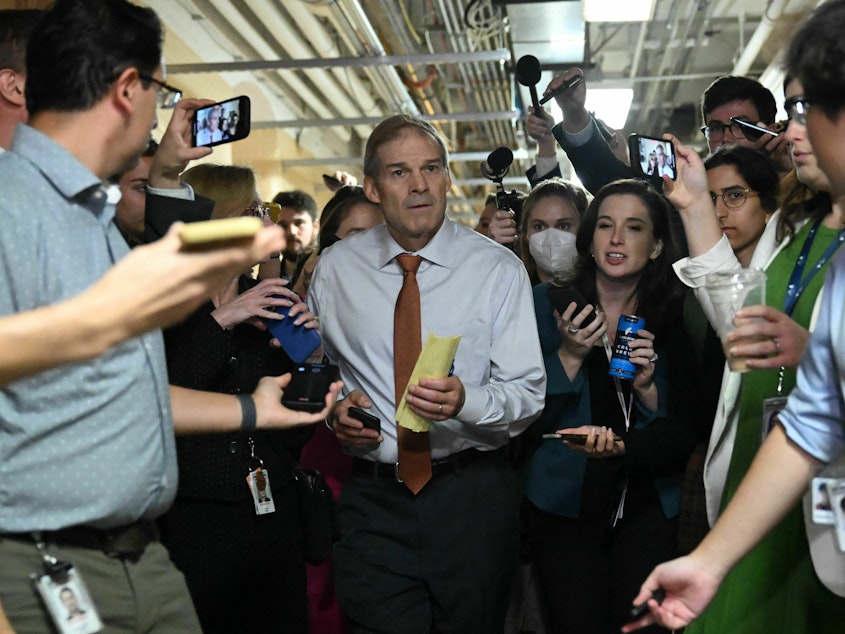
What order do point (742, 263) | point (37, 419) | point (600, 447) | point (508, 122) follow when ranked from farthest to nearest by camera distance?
point (508, 122) < point (742, 263) < point (600, 447) < point (37, 419)

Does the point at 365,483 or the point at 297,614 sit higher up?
the point at 365,483

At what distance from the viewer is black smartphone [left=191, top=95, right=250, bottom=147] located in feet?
7.86

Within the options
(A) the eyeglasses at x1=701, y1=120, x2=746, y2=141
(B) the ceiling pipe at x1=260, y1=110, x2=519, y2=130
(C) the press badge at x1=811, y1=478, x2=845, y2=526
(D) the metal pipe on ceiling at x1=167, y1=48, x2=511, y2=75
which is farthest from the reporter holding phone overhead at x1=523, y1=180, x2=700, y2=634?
(B) the ceiling pipe at x1=260, y1=110, x2=519, y2=130

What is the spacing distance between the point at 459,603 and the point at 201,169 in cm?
152

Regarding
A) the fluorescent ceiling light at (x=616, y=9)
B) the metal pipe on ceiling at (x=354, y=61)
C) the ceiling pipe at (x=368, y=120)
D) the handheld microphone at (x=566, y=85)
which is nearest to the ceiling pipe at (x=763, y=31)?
the fluorescent ceiling light at (x=616, y=9)

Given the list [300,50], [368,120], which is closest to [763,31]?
[300,50]

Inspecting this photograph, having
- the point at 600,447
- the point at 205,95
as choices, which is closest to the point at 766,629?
the point at 600,447

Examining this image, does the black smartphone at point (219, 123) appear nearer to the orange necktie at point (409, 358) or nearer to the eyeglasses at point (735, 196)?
the orange necktie at point (409, 358)

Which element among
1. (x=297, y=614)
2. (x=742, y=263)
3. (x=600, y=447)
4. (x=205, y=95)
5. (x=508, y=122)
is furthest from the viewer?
(x=508, y=122)

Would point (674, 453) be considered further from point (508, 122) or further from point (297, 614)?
point (508, 122)

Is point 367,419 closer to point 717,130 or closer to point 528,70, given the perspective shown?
point 528,70

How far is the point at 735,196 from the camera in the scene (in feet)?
9.93

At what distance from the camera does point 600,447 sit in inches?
109

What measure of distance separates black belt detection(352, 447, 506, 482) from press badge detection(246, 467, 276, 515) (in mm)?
403
